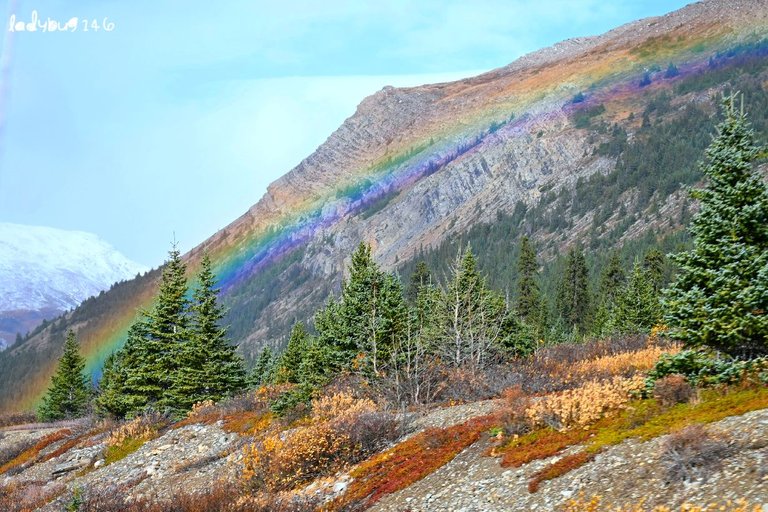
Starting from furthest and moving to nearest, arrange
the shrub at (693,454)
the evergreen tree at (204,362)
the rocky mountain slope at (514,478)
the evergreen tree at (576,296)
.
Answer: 1. the evergreen tree at (576,296)
2. the evergreen tree at (204,362)
3. the shrub at (693,454)
4. the rocky mountain slope at (514,478)

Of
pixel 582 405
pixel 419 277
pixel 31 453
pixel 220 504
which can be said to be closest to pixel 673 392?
pixel 582 405

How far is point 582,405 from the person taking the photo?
52.0 ft

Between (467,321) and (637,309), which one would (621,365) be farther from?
(637,309)

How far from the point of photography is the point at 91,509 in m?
17.1

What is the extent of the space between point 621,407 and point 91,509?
14695 millimetres

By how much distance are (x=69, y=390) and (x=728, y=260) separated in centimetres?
7296

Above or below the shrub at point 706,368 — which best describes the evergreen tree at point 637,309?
below

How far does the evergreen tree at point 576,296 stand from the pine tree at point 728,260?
7629 cm

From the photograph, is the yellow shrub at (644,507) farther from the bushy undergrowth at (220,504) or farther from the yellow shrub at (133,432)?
the yellow shrub at (133,432)

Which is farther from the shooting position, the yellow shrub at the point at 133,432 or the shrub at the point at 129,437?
the yellow shrub at the point at 133,432

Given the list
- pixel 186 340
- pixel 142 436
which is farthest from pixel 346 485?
pixel 186 340

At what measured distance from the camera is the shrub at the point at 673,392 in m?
15.0

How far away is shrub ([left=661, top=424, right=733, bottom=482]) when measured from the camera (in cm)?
1097

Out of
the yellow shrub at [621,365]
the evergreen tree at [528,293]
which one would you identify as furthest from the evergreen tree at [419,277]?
the yellow shrub at [621,365]
